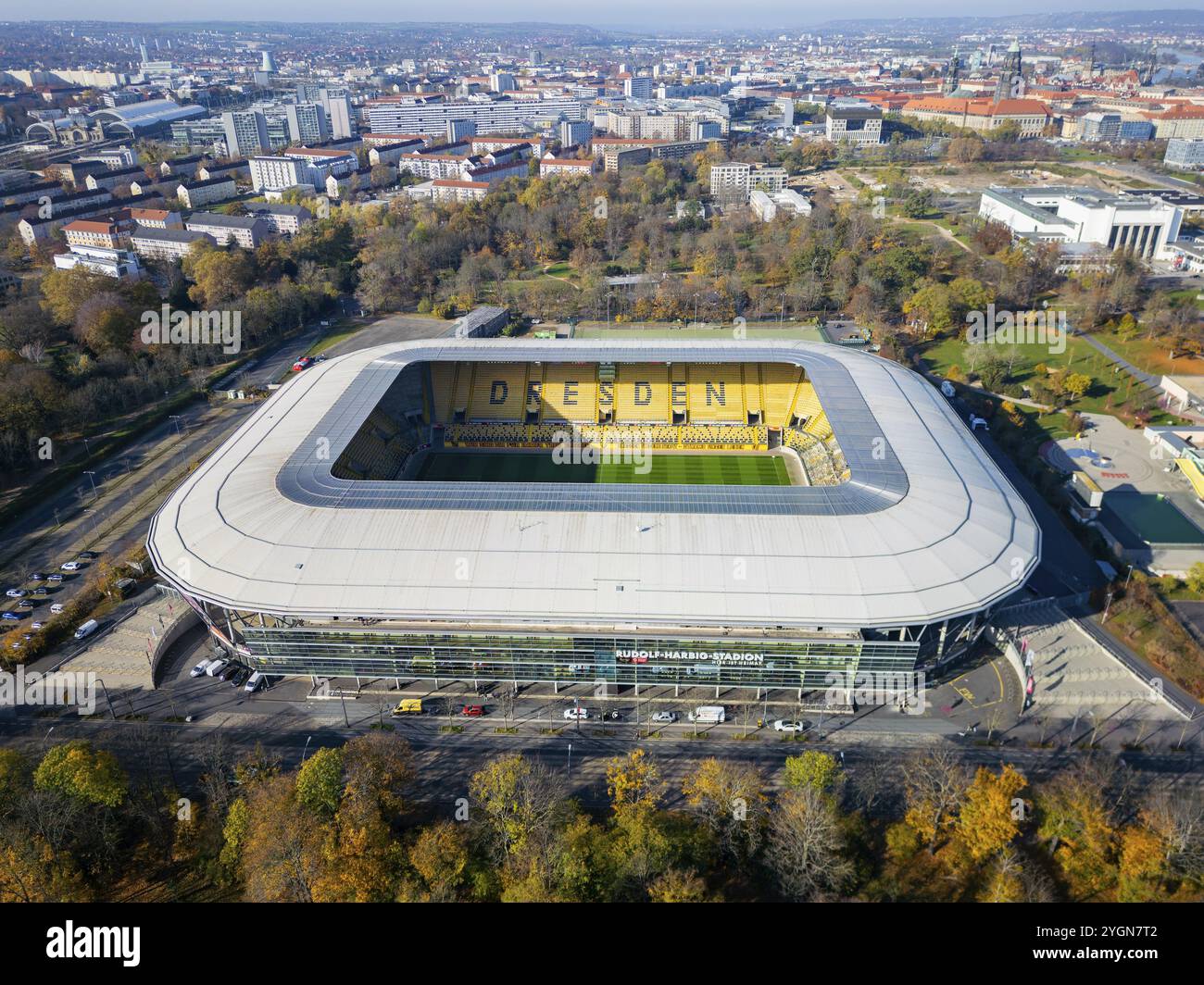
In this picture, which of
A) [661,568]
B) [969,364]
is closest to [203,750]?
[661,568]

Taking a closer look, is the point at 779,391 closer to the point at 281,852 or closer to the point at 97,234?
the point at 281,852

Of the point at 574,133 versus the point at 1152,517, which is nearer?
the point at 1152,517

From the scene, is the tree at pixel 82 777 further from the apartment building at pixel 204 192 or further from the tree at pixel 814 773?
the apartment building at pixel 204 192

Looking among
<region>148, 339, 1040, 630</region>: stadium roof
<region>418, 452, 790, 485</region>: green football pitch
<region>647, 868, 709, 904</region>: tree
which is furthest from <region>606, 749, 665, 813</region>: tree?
<region>418, 452, 790, 485</region>: green football pitch

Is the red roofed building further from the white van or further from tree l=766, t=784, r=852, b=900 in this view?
the white van

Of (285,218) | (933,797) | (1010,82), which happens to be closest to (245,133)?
(285,218)
